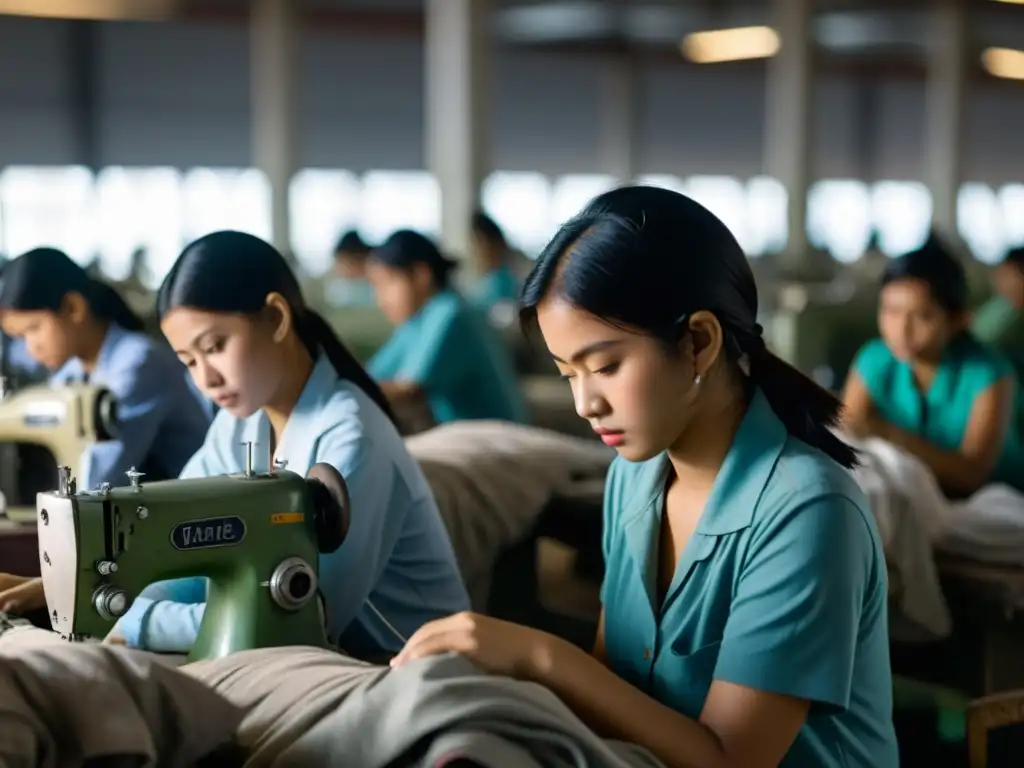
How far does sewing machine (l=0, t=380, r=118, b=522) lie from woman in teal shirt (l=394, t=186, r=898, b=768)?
3.98 feet

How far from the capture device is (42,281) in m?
2.66

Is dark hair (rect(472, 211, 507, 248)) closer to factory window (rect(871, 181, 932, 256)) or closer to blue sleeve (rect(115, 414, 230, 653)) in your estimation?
blue sleeve (rect(115, 414, 230, 653))

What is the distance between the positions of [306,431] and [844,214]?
50.9 ft

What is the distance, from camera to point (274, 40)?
32.7ft

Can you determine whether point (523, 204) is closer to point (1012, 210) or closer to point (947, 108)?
point (947, 108)

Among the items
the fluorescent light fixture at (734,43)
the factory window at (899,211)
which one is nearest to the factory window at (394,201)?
the fluorescent light fixture at (734,43)

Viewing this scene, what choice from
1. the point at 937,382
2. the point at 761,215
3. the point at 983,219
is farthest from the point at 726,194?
the point at 937,382

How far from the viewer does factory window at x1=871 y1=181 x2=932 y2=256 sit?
16.8m

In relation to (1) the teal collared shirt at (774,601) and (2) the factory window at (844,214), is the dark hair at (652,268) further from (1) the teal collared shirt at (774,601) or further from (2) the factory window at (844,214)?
(2) the factory window at (844,214)

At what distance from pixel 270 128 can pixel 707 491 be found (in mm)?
9003

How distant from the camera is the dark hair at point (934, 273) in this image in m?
3.27

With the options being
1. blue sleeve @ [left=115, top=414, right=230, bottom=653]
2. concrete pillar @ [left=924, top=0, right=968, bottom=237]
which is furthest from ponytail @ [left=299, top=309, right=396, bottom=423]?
concrete pillar @ [left=924, top=0, right=968, bottom=237]

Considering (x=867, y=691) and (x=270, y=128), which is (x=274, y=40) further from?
(x=867, y=691)

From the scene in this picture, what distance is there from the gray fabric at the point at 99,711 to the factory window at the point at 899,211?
16.3 m
